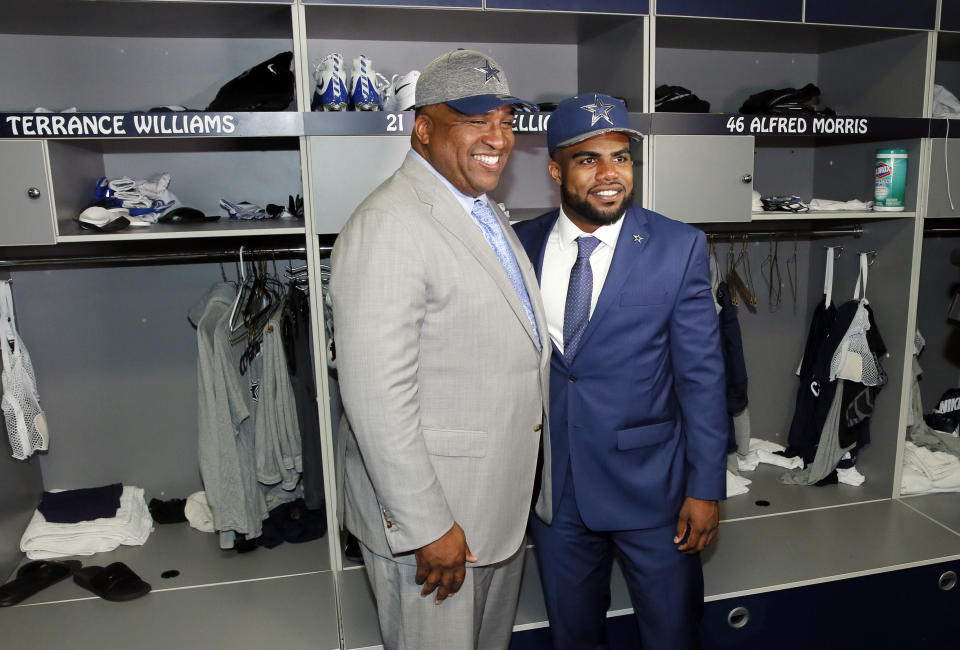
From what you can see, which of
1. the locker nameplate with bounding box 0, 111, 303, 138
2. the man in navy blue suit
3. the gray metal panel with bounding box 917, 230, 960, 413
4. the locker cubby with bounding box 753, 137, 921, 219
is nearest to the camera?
the man in navy blue suit

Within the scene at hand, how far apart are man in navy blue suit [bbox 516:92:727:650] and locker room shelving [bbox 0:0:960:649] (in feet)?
1.62

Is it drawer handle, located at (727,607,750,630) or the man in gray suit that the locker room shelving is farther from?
the man in gray suit

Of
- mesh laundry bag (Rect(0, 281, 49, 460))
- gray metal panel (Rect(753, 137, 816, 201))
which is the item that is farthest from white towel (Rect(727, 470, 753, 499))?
mesh laundry bag (Rect(0, 281, 49, 460))

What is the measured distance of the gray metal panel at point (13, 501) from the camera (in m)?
2.48

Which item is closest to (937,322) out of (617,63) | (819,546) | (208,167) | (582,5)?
(819,546)

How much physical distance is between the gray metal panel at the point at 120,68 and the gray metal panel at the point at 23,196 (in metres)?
0.55

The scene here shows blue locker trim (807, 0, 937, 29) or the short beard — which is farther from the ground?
blue locker trim (807, 0, 937, 29)

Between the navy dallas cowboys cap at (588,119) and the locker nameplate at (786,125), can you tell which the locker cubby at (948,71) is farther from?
the navy dallas cowboys cap at (588,119)

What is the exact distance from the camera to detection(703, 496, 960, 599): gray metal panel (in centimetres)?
239

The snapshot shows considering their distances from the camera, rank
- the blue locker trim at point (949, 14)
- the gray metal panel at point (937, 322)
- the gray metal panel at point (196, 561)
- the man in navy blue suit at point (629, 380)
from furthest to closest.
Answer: the gray metal panel at point (937, 322) < the blue locker trim at point (949, 14) < the gray metal panel at point (196, 561) < the man in navy blue suit at point (629, 380)

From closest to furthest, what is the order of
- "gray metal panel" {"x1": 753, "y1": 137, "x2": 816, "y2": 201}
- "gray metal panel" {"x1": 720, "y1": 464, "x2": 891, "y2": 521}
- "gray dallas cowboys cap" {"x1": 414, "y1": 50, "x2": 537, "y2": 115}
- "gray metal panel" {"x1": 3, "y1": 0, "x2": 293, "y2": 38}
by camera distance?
"gray dallas cowboys cap" {"x1": 414, "y1": 50, "x2": 537, "y2": 115} → "gray metal panel" {"x1": 3, "y1": 0, "x2": 293, "y2": 38} → "gray metal panel" {"x1": 720, "y1": 464, "x2": 891, "y2": 521} → "gray metal panel" {"x1": 753, "y1": 137, "x2": 816, "y2": 201}

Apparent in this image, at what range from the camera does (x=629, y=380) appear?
1.79 metres

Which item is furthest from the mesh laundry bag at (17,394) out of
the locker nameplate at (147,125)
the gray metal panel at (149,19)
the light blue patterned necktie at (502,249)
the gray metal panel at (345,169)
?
the light blue patterned necktie at (502,249)

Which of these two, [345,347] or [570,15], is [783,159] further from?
[345,347]
